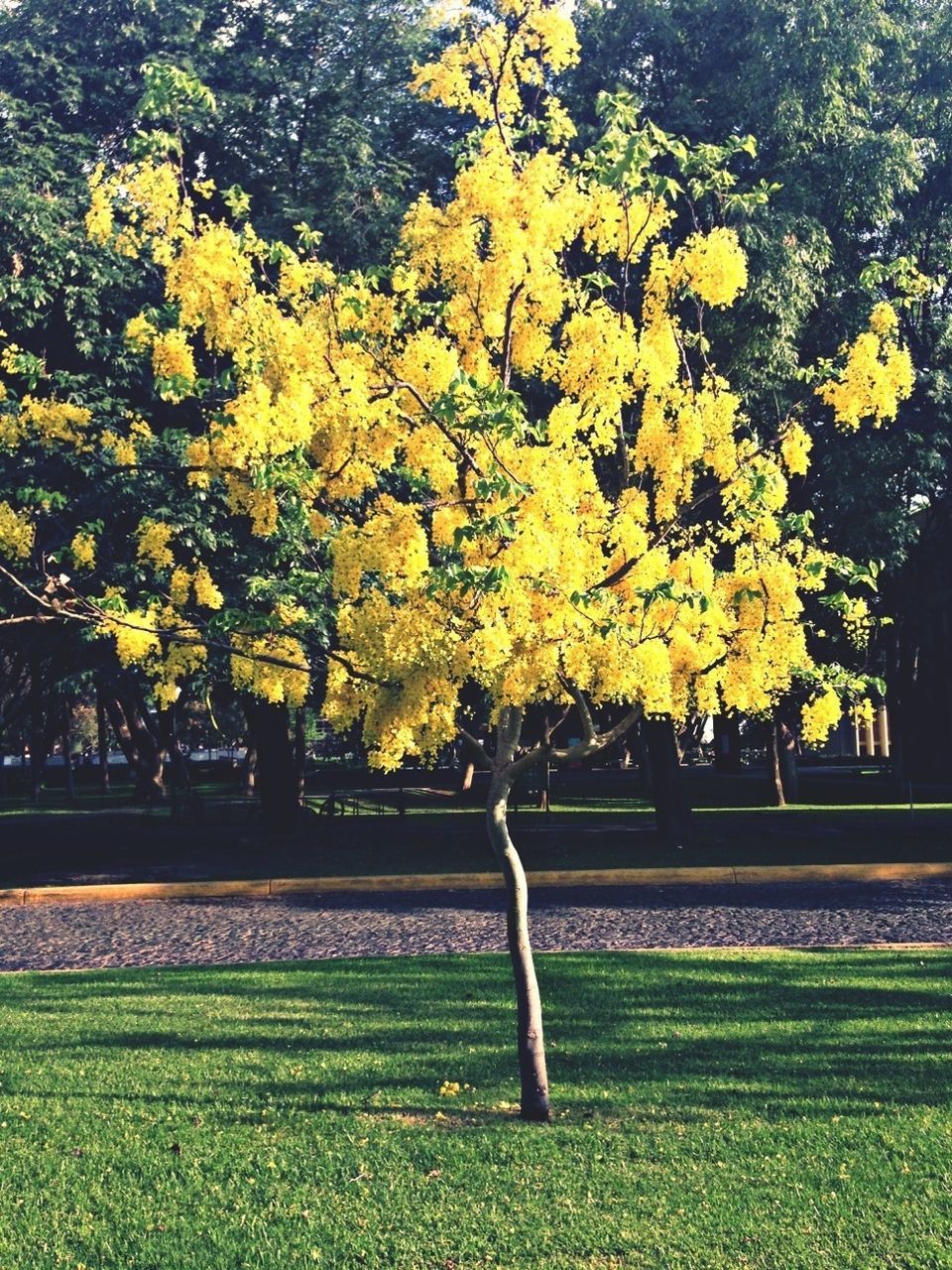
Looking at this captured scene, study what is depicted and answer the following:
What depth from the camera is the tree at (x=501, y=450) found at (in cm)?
612

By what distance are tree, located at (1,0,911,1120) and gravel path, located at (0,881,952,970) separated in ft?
16.3

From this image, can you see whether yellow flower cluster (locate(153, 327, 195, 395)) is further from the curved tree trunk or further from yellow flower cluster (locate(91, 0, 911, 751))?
the curved tree trunk

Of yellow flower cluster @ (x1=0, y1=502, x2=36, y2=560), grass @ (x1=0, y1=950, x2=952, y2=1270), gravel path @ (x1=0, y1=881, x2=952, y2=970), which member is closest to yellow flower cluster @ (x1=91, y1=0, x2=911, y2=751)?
yellow flower cluster @ (x1=0, y1=502, x2=36, y2=560)

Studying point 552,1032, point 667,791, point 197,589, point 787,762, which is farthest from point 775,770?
point 197,589

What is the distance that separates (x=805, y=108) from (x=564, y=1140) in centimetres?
1539

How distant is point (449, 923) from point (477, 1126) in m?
6.77

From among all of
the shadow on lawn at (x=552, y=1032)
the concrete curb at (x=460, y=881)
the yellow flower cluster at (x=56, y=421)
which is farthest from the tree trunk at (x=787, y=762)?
the yellow flower cluster at (x=56, y=421)

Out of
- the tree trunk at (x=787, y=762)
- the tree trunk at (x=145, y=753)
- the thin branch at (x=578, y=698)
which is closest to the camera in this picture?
the thin branch at (x=578, y=698)

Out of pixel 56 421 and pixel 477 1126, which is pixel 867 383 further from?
pixel 56 421

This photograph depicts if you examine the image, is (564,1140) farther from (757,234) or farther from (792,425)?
(757,234)

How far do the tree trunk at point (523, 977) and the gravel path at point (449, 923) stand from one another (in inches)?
180

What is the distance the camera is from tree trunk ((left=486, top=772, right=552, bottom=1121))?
6.29 meters

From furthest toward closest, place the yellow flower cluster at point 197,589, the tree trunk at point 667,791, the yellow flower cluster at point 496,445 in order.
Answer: the tree trunk at point 667,791 < the yellow flower cluster at point 197,589 < the yellow flower cluster at point 496,445

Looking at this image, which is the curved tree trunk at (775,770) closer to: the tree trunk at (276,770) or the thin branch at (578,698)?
the tree trunk at (276,770)
